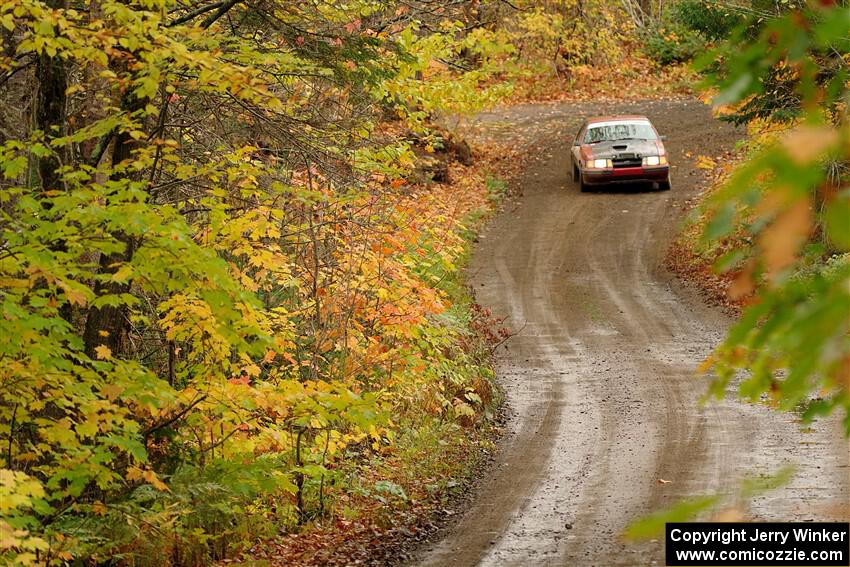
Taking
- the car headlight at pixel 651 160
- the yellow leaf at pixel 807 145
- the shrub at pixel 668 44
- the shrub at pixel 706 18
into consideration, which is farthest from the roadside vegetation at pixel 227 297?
the shrub at pixel 668 44

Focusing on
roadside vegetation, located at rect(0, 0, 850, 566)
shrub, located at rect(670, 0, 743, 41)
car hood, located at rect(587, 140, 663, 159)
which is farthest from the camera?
car hood, located at rect(587, 140, 663, 159)

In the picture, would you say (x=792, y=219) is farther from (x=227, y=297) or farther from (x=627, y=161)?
(x=627, y=161)

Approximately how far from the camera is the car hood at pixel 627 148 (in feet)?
85.3

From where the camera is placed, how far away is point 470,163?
1199 inches

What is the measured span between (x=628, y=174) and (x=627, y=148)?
0.74 m

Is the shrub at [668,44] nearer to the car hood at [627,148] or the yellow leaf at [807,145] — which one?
the car hood at [627,148]

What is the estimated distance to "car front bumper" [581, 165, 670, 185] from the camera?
26.4 meters

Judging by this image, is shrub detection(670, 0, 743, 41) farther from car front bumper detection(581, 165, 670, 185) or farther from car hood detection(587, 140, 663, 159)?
car front bumper detection(581, 165, 670, 185)

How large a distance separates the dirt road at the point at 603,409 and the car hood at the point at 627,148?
1.41 metres

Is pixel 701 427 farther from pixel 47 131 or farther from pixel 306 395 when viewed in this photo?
pixel 47 131

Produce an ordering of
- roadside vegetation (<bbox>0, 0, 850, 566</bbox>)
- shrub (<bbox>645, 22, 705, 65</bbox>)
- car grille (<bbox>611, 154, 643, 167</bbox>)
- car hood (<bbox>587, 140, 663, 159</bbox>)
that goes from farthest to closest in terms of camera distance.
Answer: shrub (<bbox>645, 22, 705, 65</bbox>) < car grille (<bbox>611, 154, 643, 167</bbox>) < car hood (<bbox>587, 140, 663, 159</bbox>) < roadside vegetation (<bbox>0, 0, 850, 566</bbox>)

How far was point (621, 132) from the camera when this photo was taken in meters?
26.1

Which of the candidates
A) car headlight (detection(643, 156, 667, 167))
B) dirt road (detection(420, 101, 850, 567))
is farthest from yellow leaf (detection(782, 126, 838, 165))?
car headlight (detection(643, 156, 667, 167))

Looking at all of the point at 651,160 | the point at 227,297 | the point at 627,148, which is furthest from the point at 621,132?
the point at 227,297
